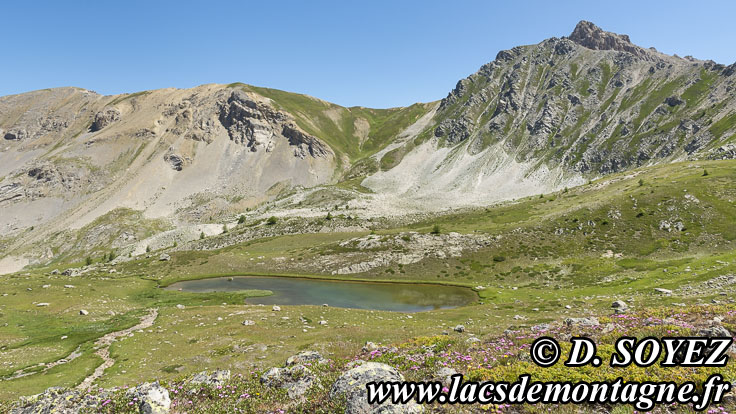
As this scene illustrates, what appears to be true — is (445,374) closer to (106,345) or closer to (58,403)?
(58,403)

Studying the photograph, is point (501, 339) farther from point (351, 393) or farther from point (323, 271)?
point (323, 271)

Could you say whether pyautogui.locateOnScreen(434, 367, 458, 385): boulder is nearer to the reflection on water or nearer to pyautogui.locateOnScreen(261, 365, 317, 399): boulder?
pyautogui.locateOnScreen(261, 365, 317, 399): boulder

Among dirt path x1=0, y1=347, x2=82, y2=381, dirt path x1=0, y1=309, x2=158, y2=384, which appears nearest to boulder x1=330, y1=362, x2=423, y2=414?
dirt path x1=0, y1=309, x2=158, y2=384

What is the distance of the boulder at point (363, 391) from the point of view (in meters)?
10.2

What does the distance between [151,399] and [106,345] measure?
25.0m

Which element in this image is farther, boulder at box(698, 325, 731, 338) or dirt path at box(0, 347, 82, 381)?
dirt path at box(0, 347, 82, 381)

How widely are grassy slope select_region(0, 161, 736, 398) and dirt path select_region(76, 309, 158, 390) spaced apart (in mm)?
726

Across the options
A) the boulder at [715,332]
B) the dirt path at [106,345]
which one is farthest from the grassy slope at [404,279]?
the boulder at [715,332]

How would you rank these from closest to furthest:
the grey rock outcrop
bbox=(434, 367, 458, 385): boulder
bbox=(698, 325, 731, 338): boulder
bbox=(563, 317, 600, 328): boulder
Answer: the grey rock outcrop, bbox=(434, 367, 458, 385): boulder, bbox=(698, 325, 731, 338): boulder, bbox=(563, 317, 600, 328): boulder

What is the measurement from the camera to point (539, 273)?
2598 inches

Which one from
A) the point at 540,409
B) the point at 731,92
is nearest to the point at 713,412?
the point at 540,409

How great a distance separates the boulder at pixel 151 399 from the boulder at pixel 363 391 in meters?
6.72

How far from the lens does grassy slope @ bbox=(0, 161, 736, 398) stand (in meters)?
27.6

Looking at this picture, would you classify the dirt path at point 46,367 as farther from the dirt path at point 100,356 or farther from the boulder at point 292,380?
the boulder at point 292,380
